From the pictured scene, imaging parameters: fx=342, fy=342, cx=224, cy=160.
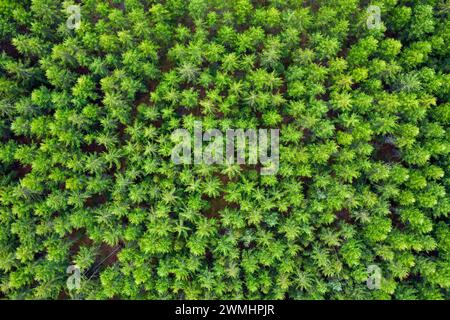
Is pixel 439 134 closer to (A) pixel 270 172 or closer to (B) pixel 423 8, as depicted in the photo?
(B) pixel 423 8

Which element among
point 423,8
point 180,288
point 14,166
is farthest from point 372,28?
point 14,166

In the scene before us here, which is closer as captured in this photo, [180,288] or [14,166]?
[180,288]

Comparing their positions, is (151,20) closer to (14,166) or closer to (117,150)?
(117,150)

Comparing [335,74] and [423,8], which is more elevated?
[423,8]

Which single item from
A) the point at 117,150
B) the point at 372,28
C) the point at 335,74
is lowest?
the point at 117,150
